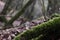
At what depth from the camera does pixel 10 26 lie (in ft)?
26.0

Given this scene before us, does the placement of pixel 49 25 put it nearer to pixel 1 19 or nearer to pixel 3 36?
pixel 3 36

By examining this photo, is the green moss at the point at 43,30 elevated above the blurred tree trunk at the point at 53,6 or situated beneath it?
elevated above

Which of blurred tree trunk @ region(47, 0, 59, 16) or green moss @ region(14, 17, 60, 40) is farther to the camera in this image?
blurred tree trunk @ region(47, 0, 59, 16)

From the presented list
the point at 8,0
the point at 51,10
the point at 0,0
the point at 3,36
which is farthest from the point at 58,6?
the point at 0,0

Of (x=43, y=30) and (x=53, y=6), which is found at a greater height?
(x=43, y=30)

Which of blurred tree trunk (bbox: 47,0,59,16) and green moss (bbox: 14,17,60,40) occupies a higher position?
green moss (bbox: 14,17,60,40)

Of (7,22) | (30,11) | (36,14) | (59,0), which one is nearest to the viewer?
(7,22)

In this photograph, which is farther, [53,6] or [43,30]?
[53,6]

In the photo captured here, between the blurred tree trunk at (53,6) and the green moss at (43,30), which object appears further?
the blurred tree trunk at (53,6)

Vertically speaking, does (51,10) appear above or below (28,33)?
below

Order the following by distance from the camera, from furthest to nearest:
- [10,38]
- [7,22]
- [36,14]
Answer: [36,14], [7,22], [10,38]

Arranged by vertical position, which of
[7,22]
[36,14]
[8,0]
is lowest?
[36,14]

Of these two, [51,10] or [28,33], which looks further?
[51,10]

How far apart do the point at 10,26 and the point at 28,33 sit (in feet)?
15.2
